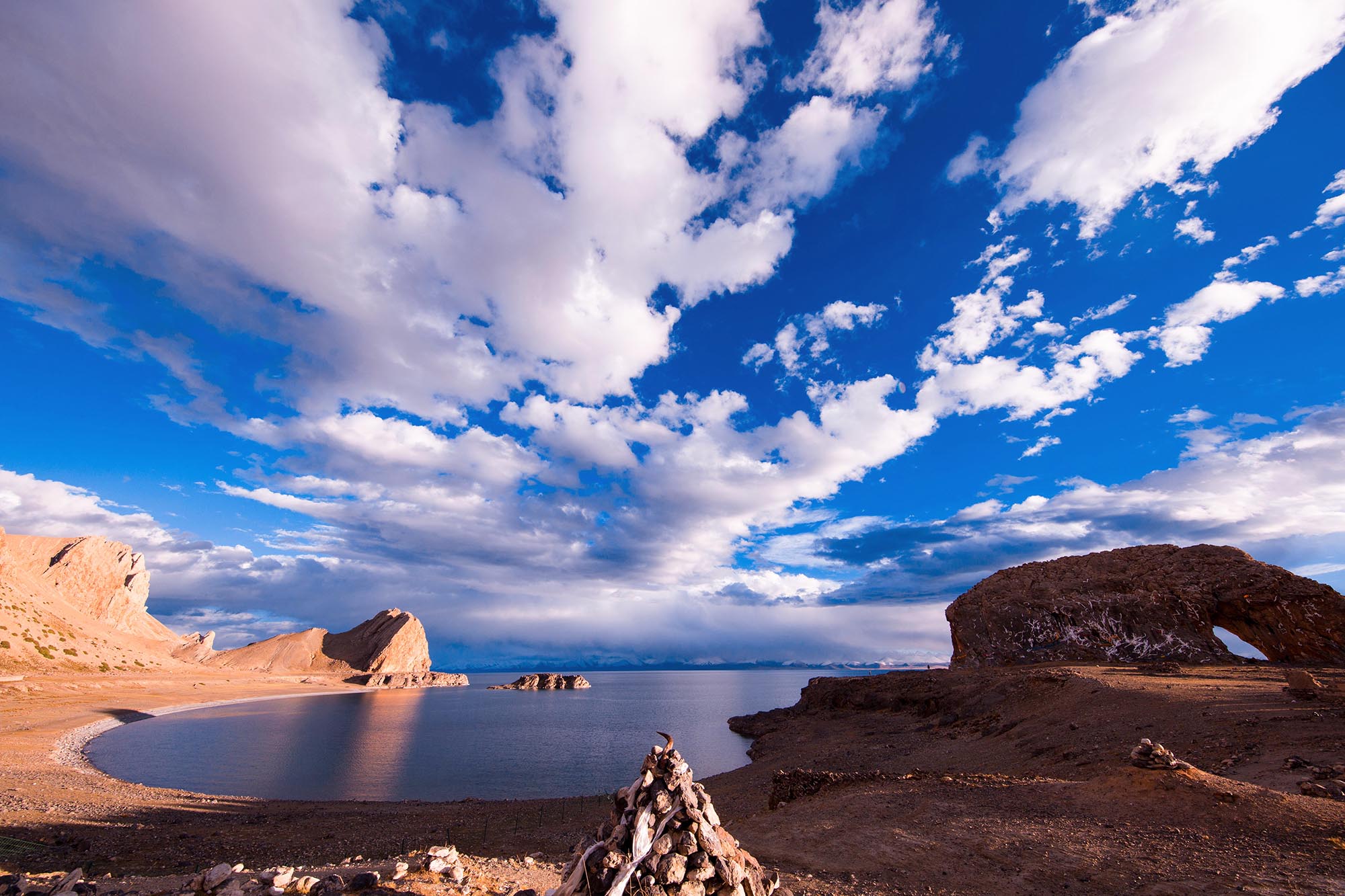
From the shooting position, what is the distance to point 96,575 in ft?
521

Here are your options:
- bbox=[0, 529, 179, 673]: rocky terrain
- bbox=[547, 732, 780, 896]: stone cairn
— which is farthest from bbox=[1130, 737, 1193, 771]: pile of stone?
bbox=[0, 529, 179, 673]: rocky terrain

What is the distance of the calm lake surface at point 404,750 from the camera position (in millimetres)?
38688

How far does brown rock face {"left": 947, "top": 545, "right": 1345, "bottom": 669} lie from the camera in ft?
138

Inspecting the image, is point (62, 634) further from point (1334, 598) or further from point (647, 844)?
point (1334, 598)

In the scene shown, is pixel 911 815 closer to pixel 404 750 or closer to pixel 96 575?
pixel 404 750

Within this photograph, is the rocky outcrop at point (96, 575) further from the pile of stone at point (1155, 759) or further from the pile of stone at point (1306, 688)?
the pile of stone at point (1306, 688)

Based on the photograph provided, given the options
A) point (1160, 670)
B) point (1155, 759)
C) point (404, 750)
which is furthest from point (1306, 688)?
point (404, 750)

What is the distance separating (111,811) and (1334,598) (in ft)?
252

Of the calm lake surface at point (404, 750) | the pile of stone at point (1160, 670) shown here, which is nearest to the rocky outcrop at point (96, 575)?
the calm lake surface at point (404, 750)

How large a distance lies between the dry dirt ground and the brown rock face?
9.69 metres

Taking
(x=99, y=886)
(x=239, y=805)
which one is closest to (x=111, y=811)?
(x=239, y=805)

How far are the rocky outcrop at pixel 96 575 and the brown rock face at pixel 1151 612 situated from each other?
673ft

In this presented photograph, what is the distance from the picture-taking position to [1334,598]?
4059cm

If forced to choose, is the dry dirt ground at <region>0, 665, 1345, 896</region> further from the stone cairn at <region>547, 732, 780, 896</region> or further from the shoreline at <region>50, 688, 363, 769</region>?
the stone cairn at <region>547, 732, 780, 896</region>
